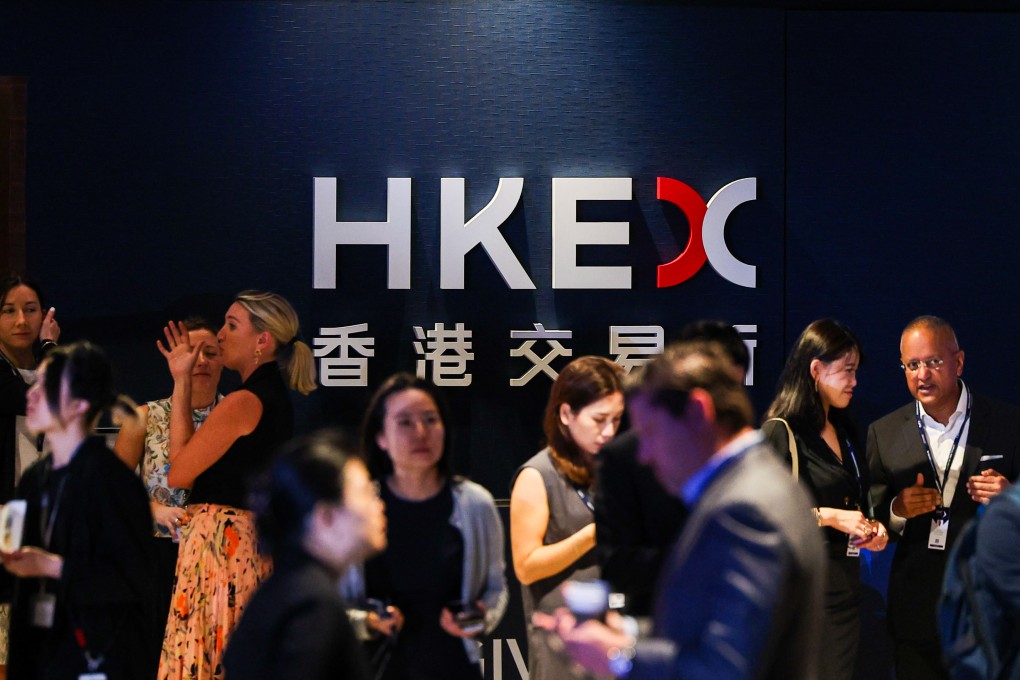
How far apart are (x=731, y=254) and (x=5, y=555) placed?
11.7 ft

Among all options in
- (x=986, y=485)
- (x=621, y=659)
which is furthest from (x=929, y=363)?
(x=621, y=659)

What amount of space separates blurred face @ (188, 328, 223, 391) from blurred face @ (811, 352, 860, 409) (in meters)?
2.55

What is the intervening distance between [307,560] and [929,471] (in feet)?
10.8

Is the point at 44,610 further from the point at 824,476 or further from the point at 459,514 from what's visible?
the point at 824,476

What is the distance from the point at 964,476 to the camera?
4.82 metres

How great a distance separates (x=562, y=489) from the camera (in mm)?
3742

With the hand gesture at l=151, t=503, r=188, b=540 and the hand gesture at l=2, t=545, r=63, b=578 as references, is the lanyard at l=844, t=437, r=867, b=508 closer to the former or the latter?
the hand gesture at l=151, t=503, r=188, b=540

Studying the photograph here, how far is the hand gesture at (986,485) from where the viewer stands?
4.62m

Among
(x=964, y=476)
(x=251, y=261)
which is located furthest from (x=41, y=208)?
(x=964, y=476)

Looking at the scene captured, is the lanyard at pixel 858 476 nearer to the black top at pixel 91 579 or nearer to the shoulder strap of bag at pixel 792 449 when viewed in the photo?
the shoulder strap of bag at pixel 792 449

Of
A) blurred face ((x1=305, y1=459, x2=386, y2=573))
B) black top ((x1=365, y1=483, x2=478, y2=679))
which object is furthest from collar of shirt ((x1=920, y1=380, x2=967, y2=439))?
blurred face ((x1=305, y1=459, x2=386, y2=573))

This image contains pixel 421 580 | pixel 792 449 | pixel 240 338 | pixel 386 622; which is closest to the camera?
pixel 386 622

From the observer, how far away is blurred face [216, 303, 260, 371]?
4.67 meters

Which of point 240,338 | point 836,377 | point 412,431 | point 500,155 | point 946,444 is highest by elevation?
point 500,155
